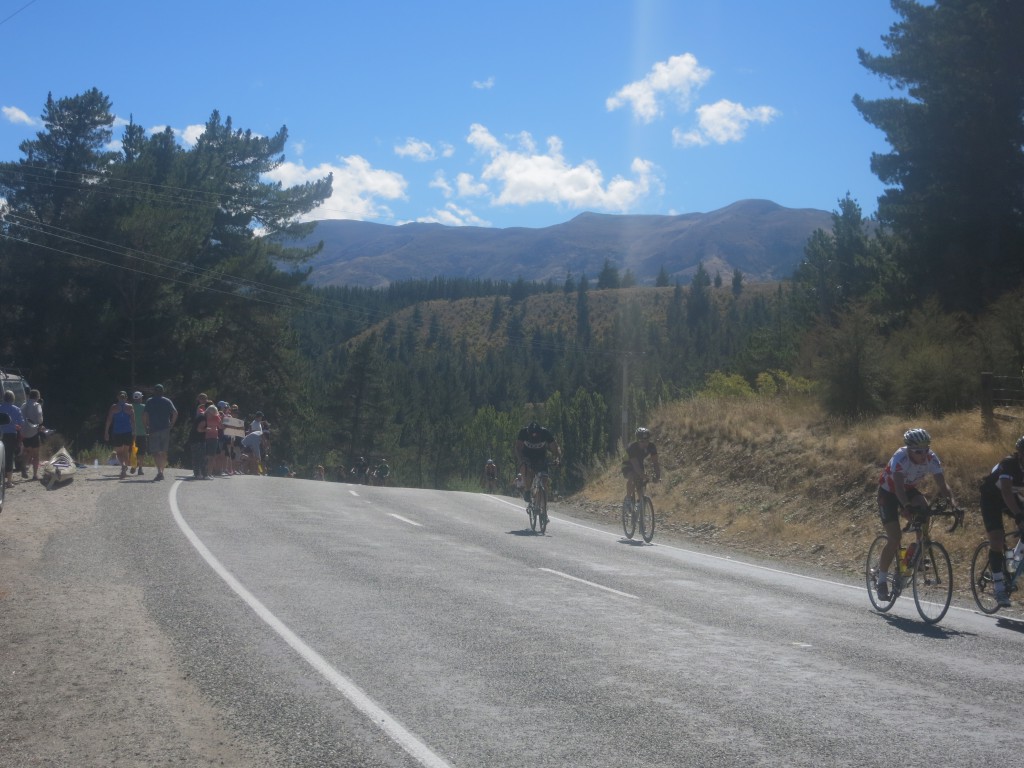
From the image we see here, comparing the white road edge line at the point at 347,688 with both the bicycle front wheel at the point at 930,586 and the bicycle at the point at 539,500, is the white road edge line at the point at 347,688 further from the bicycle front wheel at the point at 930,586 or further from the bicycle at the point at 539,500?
the bicycle at the point at 539,500

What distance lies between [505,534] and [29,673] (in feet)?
37.6

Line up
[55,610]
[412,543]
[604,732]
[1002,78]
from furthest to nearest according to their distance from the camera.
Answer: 1. [1002,78]
2. [412,543]
3. [55,610]
4. [604,732]

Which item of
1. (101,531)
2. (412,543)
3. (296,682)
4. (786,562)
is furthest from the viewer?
(786,562)

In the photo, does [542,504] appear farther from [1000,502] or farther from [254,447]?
[254,447]

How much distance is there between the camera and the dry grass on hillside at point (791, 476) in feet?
56.6

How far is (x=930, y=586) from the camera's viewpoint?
1004cm

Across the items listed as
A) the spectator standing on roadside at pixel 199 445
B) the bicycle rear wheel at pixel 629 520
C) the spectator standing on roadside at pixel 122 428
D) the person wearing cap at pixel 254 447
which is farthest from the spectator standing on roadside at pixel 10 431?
the person wearing cap at pixel 254 447

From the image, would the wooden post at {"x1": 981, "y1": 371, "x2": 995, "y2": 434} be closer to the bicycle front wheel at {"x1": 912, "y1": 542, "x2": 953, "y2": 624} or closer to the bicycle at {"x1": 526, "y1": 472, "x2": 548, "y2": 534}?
the bicycle at {"x1": 526, "y1": 472, "x2": 548, "y2": 534}

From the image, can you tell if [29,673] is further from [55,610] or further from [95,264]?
[95,264]

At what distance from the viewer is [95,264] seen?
44.0m

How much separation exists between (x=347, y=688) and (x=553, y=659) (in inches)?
70.0

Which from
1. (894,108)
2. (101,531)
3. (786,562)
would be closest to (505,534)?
(786,562)

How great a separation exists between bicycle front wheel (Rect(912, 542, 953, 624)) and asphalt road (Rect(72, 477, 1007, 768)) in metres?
0.19

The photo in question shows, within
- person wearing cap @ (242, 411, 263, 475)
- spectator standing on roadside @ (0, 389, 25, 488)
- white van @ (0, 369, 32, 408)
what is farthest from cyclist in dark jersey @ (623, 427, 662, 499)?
person wearing cap @ (242, 411, 263, 475)
